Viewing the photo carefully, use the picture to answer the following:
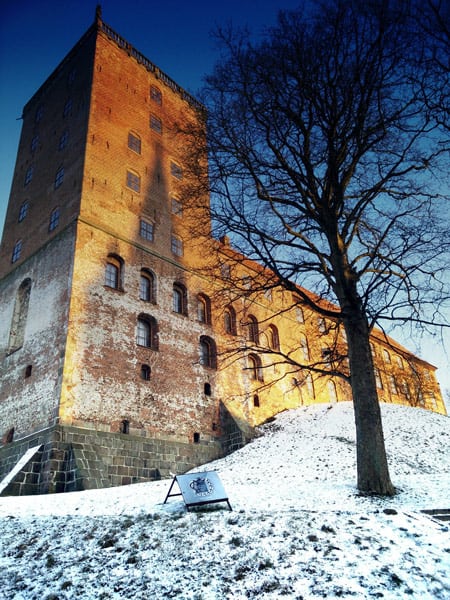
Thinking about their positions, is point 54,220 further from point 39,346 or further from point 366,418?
point 366,418

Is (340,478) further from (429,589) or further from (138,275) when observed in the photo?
(138,275)

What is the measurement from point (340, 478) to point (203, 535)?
6.25 m

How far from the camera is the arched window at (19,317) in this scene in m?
19.2

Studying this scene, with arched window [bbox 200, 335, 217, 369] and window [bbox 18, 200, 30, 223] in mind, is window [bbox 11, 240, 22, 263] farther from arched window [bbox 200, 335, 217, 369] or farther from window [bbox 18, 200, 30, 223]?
arched window [bbox 200, 335, 217, 369]

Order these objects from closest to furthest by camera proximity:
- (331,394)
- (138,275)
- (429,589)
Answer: (429,589), (138,275), (331,394)

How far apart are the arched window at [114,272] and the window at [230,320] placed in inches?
255

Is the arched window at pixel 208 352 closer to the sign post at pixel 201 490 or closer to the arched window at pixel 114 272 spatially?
the arched window at pixel 114 272

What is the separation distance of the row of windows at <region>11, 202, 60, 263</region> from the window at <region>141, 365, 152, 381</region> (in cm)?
728

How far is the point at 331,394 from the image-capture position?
31500mm

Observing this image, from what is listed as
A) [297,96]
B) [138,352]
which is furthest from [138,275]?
[297,96]

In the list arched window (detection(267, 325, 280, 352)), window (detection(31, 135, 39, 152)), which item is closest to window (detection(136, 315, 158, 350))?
arched window (detection(267, 325, 280, 352))

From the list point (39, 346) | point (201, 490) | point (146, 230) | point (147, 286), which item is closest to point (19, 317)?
point (39, 346)

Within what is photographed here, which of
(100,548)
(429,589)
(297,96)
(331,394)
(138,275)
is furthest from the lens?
(331,394)

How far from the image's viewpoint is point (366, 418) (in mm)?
8898
